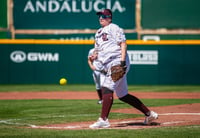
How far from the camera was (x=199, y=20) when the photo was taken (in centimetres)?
2492

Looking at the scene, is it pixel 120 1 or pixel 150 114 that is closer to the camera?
pixel 150 114

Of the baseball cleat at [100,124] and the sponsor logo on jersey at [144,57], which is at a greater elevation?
the baseball cleat at [100,124]

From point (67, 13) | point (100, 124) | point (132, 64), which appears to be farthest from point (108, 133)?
point (67, 13)

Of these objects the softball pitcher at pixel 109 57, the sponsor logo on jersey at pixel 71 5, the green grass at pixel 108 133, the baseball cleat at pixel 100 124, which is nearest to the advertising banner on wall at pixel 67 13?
the sponsor logo on jersey at pixel 71 5

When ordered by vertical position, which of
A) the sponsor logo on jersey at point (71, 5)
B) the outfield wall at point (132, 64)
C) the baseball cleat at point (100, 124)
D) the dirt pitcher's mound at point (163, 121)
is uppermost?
the sponsor logo on jersey at point (71, 5)

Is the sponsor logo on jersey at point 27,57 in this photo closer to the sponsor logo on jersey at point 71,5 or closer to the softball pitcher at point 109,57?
the sponsor logo on jersey at point 71,5

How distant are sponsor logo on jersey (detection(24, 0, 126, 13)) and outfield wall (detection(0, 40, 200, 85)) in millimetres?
5043

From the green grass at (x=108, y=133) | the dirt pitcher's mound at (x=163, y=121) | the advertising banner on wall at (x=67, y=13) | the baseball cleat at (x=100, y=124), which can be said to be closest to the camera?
the green grass at (x=108, y=133)

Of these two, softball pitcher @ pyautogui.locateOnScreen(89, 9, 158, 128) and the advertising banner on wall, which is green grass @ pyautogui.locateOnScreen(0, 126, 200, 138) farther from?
the advertising banner on wall

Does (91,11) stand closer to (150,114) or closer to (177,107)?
(177,107)

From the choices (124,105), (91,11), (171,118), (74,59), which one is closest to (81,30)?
(91,11)

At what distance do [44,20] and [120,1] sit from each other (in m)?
3.76

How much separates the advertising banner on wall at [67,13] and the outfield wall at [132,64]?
462cm

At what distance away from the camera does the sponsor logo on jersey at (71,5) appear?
82.6ft
